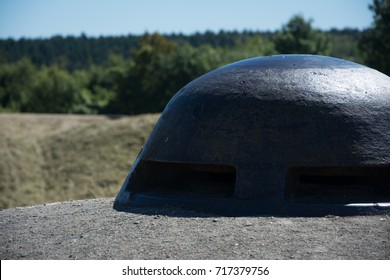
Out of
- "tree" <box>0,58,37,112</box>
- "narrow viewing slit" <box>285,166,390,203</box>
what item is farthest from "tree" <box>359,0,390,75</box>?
"tree" <box>0,58,37,112</box>

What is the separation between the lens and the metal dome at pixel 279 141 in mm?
5426

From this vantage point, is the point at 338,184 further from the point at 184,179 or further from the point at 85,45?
the point at 85,45

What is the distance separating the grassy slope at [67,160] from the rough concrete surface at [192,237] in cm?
1216

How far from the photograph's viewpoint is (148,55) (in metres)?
46.7

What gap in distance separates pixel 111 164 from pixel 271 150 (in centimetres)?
1561

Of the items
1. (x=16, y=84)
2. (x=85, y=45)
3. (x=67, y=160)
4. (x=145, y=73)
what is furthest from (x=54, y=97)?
(x=85, y=45)

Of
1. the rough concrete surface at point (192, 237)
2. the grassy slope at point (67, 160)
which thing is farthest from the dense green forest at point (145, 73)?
the rough concrete surface at point (192, 237)

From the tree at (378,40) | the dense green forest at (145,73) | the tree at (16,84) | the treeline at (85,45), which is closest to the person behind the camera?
the tree at (378,40)

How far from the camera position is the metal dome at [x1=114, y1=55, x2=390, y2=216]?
5426mm

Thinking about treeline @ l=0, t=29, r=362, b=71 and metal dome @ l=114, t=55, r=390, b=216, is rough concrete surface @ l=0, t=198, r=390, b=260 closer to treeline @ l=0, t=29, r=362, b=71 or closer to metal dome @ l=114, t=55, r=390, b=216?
metal dome @ l=114, t=55, r=390, b=216

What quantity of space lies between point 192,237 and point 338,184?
6.52 ft

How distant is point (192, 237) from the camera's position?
4719 millimetres

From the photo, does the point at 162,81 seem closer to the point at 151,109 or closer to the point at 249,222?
the point at 151,109

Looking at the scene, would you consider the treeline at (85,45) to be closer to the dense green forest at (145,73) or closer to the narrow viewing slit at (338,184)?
the dense green forest at (145,73)
